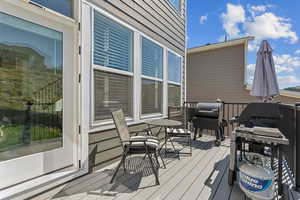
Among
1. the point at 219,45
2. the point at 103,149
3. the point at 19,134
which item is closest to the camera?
the point at 19,134

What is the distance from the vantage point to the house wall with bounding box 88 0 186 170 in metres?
2.85

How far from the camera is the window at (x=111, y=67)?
2893mm

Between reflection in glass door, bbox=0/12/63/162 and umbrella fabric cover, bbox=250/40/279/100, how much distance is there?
3.72 meters

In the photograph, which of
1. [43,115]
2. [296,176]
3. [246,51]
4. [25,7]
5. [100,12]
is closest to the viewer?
[25,7]

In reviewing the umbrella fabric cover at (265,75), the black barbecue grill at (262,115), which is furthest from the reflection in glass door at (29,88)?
the umbrella fabric cover at (265,75)

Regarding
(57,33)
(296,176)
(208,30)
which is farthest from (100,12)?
(208,30)

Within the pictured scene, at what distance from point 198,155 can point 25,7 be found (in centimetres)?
378

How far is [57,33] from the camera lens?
2465 millimetres

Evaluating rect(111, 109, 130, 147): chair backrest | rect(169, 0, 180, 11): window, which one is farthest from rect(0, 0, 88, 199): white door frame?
rect(169, 0, 180, 11): window

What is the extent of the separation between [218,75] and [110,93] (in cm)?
665

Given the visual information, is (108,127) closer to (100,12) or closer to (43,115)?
(43,115)

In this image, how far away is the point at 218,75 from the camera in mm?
8352

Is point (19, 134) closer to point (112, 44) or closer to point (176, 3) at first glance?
point (112, 44)

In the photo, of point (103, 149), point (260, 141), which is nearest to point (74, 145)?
point (103, 149)
